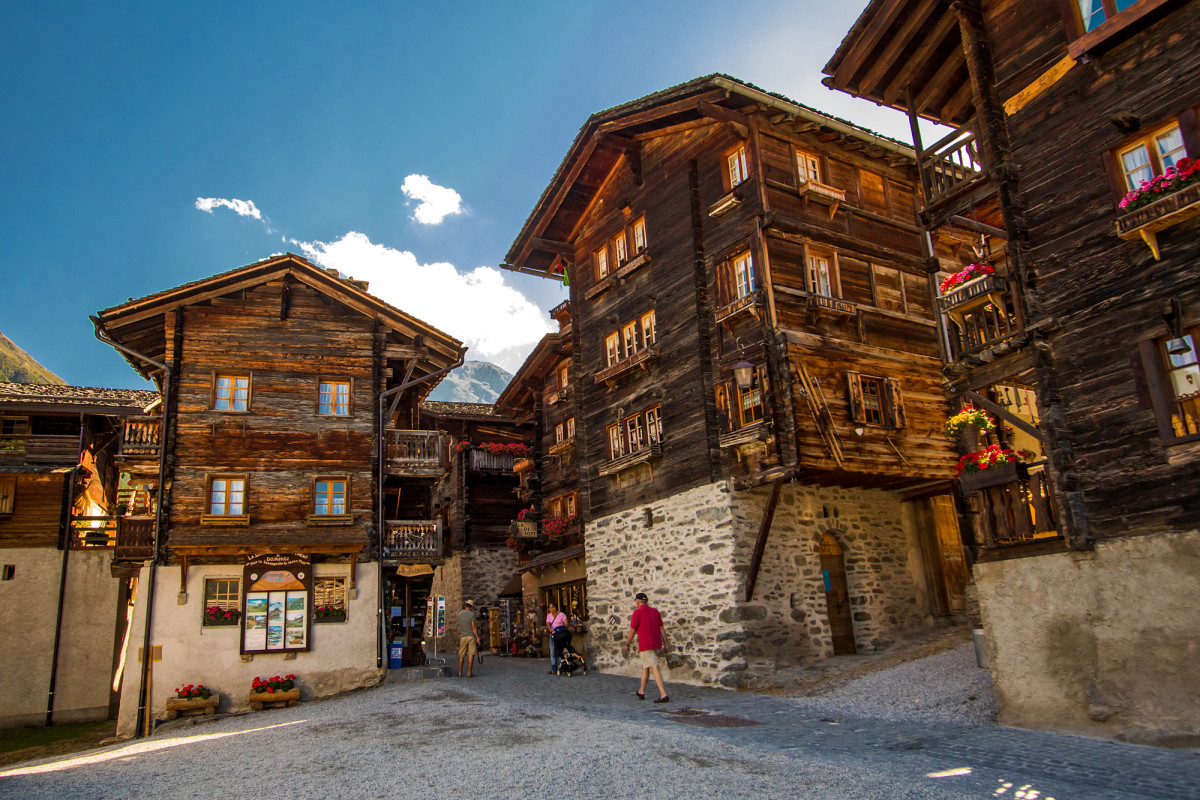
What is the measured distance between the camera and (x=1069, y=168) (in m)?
11.5

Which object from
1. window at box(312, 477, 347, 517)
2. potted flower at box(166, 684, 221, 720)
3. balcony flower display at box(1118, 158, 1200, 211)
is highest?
balcony flower display at box(1118, 158, 1200, 211)

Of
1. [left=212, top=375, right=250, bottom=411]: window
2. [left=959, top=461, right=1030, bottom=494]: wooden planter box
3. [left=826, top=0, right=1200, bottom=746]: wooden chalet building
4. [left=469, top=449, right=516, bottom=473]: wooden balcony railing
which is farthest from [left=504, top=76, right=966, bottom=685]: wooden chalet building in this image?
[left=469, top=449, right=516, bottom=473]: wooden balcony railing

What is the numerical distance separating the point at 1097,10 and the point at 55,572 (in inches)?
1181

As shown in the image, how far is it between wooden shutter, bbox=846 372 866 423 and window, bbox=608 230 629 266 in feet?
26.1

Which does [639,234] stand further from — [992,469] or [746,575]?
[992,469]

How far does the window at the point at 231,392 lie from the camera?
891 inches

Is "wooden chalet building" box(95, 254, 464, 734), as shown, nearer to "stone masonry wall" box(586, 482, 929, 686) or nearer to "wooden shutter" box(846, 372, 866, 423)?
"stone masonry wall" box(586, 482, 929, 686)

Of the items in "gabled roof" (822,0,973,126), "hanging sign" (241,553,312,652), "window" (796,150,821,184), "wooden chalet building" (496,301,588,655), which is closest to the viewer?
"gabled roof" (822,0,973,126)

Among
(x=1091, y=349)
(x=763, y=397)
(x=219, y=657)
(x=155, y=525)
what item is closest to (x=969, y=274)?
(x=1091, y=349)

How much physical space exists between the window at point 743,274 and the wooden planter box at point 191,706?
15771 mm

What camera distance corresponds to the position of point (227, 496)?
21875mm

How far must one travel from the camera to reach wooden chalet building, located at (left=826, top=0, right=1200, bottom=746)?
9656mm

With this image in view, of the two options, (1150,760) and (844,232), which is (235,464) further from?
(1150,760)

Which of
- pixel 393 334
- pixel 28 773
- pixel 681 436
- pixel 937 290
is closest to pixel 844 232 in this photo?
pixel 937 290
